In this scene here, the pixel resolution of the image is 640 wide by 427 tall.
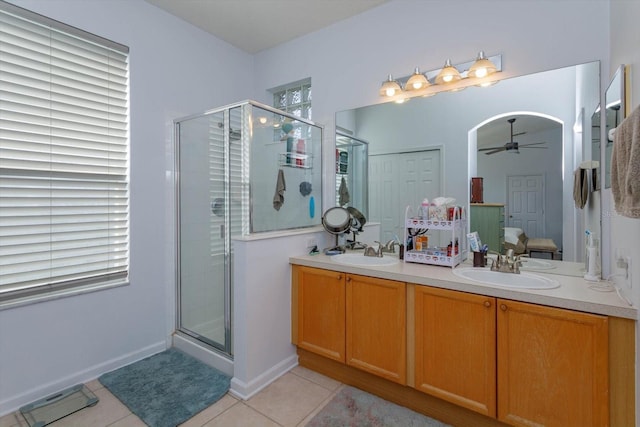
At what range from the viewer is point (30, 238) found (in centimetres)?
191

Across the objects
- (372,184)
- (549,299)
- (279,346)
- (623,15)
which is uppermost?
(623,15)

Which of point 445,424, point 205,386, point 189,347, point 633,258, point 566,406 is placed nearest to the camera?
point 633,258

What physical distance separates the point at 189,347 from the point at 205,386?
518 millimetres

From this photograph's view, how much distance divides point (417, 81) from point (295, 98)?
4.40ft

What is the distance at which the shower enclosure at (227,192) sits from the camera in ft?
7.38

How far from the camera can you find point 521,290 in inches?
58.2

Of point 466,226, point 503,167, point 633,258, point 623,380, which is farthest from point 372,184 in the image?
point 623,380

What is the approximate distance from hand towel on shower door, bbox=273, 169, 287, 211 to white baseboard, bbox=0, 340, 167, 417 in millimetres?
1515

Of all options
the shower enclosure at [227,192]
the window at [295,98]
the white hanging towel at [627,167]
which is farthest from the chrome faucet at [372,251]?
the white hanging towel at [627,167]

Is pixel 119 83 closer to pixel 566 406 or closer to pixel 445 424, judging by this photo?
pixel 445 424

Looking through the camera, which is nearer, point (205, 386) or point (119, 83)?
point (205, 386)

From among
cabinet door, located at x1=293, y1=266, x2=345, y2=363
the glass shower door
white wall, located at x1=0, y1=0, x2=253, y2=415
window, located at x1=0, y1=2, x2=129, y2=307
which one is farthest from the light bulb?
window, located at x1=0, y1=2, x2=129, y2=307

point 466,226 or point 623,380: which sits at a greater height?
point 466,226

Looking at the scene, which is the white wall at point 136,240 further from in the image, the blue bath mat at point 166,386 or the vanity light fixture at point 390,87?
the vanity light fixture at point 390,87
